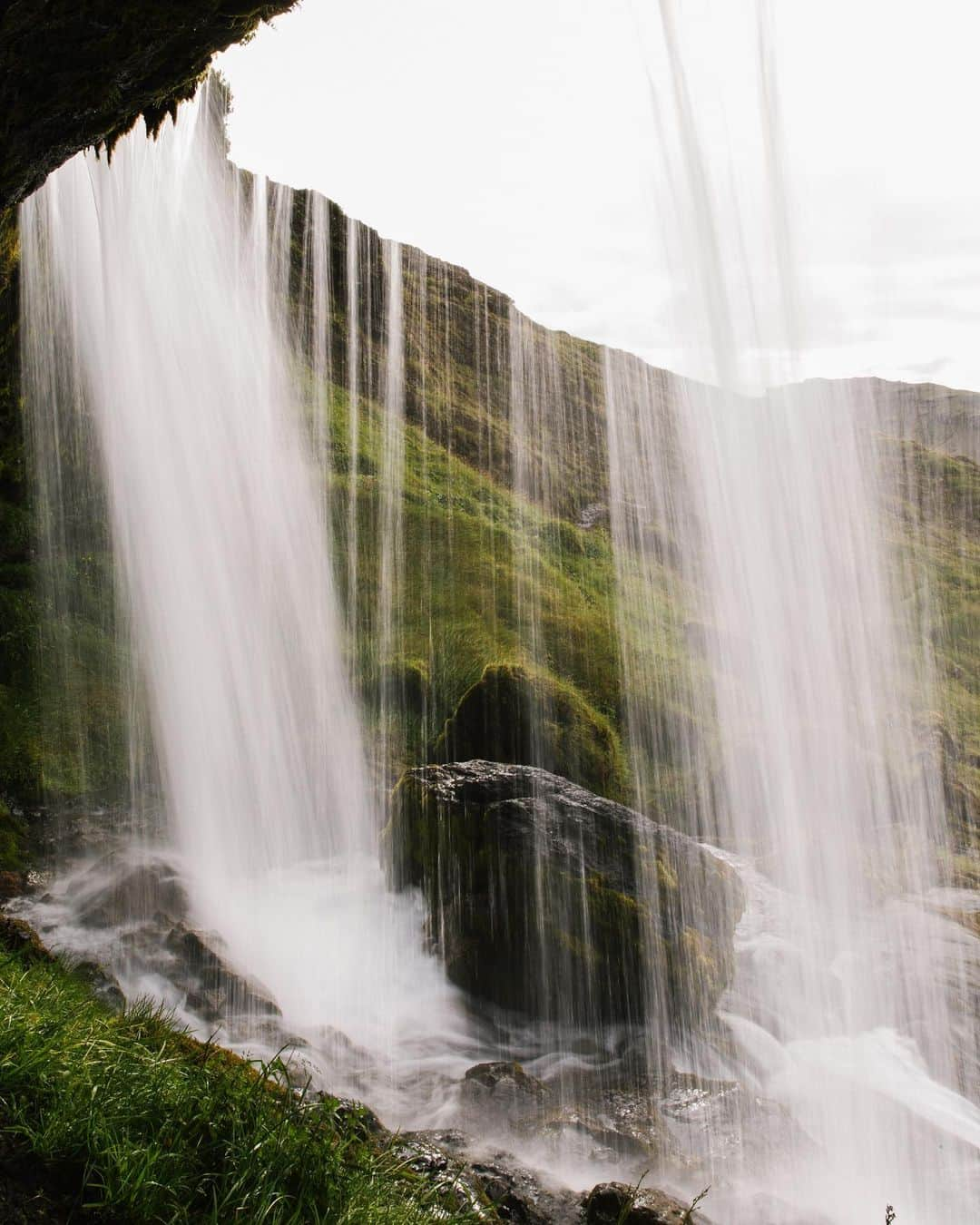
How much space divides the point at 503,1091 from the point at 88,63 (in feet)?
23.5

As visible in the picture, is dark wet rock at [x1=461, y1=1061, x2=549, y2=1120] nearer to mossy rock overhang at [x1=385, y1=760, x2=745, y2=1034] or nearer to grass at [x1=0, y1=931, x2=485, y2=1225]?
mossy rock overhang at [x1=385, y1=760, x2=745, y2=1034]

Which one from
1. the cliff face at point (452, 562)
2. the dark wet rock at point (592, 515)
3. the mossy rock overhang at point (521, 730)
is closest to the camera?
the mossy rock overhang at point (521, 730)

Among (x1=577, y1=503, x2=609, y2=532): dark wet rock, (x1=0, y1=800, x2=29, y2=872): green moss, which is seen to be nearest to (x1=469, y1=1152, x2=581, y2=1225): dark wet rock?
(x1=0, y1=800, x2=29, y2=872): green moss

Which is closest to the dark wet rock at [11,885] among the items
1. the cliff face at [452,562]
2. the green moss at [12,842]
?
the green moss at [12,842]

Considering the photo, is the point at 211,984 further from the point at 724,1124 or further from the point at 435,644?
the point at 435,644

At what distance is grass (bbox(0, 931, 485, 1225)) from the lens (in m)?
2.88

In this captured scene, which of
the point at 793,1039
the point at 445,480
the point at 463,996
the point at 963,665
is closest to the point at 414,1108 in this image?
the point at 463,996

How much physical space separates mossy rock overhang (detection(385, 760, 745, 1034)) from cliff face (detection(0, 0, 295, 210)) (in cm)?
664

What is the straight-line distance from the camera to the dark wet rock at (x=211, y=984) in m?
7.15

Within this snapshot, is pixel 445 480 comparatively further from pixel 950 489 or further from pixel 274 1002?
pixel 950 489

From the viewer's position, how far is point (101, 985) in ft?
20.1

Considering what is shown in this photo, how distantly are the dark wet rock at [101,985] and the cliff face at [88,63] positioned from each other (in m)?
4.87

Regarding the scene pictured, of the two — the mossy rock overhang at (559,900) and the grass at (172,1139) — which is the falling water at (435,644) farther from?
the grass at (172,1139)

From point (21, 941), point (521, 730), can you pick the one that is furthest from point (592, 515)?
point (21, 941)
